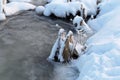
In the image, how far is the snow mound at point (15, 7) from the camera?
18.7 meters

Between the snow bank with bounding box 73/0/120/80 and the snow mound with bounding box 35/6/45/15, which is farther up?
the snow bank with bounding box 73/0/120/80

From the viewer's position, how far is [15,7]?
1934 centimetres

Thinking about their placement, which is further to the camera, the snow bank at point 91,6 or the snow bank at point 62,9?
the snow bank at point 91,6

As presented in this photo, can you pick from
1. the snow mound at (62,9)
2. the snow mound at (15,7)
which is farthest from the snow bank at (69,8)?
the snow mound at (15,7)

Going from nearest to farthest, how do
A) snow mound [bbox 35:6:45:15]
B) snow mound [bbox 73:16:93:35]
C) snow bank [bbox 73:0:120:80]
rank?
1. snow bank [bbox 73:0:120:80]
2. snow mound [bbox 73:16:93:35]
3. snow mound [bbox 35:6:45:15]

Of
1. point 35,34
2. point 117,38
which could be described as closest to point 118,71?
point 117,38

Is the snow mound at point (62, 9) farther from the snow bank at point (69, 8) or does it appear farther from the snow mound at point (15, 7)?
the snow mound at point (15, 7)

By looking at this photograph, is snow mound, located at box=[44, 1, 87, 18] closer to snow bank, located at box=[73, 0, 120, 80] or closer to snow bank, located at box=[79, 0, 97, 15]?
snow bank, located at box=[79, 0, 97, 15]

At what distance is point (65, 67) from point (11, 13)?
8165 millimetres

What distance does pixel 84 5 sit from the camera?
61.1 ft

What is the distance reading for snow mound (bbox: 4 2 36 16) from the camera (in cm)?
1873

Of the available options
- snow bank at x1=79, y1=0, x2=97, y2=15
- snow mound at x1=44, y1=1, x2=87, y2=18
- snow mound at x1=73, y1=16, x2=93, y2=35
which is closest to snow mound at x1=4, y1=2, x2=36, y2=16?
snow mound at x1=44, y1=1, x2=87, y2=18

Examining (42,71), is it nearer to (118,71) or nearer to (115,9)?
(118,71)

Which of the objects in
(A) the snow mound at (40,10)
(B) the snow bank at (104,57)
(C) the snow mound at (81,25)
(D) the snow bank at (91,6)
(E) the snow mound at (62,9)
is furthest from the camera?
(A) the snow mound at (40,10)
